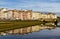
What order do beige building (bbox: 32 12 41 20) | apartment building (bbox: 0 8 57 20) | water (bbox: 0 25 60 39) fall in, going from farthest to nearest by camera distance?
beige building (bbox: 32 12 41 20) → apartment building (bbox: 0 8 57 20) → water (bbox: 0 25 60 39)

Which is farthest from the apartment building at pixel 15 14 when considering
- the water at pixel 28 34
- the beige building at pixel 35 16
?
the water at pixel 28 34

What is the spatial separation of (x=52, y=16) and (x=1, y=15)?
53.4m

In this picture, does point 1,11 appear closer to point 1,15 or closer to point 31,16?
point 1,15

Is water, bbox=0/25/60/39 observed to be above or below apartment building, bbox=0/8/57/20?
above

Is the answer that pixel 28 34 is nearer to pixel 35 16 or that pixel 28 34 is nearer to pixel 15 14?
pixel 15 14

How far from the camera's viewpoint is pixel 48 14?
177 metres

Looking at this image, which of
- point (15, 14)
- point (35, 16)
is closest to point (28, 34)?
point (15, 14)

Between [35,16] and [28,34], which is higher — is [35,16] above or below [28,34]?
below

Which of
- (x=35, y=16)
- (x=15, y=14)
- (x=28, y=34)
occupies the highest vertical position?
(x=28, y=34)

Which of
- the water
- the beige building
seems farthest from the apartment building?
the water

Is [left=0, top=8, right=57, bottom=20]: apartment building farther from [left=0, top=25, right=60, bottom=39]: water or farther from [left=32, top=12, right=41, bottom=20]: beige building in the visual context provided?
[left=0, top=25, right=60, bottom=39]: water

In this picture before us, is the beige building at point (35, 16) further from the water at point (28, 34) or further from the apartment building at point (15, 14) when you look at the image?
the water at point (28, 34)

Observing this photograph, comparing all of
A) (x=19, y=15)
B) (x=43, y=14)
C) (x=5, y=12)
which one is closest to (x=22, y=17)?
(x=19, y=15)

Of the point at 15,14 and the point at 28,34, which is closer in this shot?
the point at 28,34
